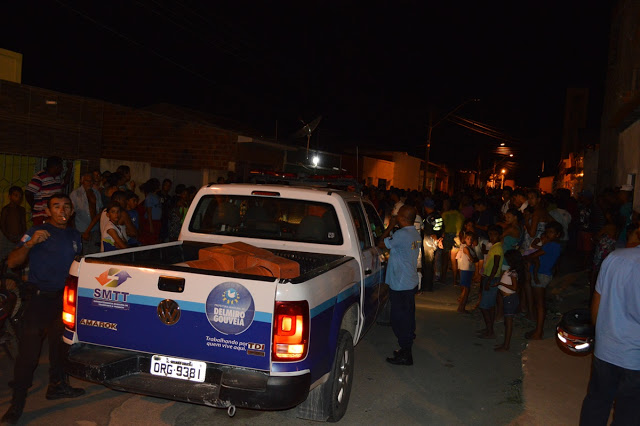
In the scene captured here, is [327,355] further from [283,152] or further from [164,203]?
[283,152]

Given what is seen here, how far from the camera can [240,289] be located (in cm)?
352

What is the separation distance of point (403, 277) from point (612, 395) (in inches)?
108

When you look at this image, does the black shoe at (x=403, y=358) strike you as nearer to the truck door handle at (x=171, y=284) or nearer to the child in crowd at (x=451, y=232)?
the truck door handle at (x=171, y=284)

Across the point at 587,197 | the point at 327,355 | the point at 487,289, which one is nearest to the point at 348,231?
the point at 327,355

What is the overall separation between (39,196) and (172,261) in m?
3.68

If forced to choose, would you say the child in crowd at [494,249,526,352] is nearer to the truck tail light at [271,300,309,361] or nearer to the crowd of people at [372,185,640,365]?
the crowd of people at [372,185,640,365]

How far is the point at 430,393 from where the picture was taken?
5.43m

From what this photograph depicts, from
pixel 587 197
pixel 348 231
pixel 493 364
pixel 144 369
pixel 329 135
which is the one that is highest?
pixel 329 135

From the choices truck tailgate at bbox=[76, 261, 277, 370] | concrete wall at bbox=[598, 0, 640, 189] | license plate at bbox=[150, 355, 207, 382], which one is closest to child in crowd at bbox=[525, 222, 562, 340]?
concrete wall at bbox=[598, 0, 640, 189]

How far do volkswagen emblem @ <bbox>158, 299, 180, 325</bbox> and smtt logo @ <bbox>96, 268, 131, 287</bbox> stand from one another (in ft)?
1.15

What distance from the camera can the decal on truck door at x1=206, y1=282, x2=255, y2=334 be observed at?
11.5ft

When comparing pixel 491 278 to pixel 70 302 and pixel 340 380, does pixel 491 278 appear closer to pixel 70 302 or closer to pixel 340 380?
pixel 340 380

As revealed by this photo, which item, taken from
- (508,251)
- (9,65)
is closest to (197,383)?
(508,251)

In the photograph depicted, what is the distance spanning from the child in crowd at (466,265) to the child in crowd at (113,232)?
211 inches
